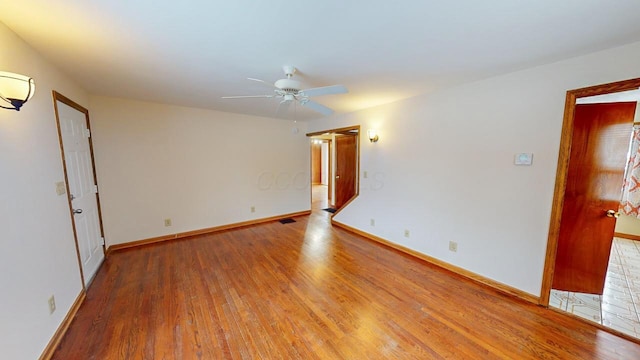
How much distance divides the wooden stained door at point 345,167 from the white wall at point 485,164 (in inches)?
65.7

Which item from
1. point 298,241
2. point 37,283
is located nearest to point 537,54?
point 298,241

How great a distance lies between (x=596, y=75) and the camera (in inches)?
71.2

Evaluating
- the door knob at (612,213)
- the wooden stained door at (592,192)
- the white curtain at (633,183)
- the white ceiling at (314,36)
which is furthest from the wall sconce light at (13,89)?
the white curtain at (633,183)

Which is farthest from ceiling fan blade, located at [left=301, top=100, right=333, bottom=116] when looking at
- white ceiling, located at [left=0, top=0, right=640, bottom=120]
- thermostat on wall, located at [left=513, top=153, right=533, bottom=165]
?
thermostat on wall, located at [left=513, top=153, right=533, bottom=165]

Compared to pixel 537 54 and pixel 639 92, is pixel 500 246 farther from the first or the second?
pixel 639 92

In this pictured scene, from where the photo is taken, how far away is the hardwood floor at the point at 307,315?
1.65 metres

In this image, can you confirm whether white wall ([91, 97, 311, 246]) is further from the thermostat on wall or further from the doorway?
the doorway

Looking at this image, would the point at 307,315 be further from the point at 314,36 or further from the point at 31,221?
the point at 314,36

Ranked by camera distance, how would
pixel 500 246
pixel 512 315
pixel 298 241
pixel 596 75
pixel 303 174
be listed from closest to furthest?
pixel 596 75 → pixel 512 315 → pixel 500 246 → pixel 298 241 → pixel 303 174

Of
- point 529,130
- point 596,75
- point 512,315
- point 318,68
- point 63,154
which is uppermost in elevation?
point 318,68

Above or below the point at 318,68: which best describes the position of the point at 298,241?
below

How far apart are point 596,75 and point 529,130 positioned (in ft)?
1.82

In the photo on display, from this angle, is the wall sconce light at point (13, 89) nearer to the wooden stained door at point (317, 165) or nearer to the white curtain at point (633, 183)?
the white curtain at point (633, 183)

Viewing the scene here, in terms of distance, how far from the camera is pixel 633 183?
367 centimetres
